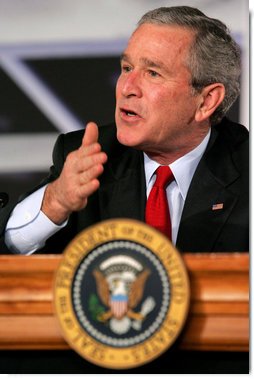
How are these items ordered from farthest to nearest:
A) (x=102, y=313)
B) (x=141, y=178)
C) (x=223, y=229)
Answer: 1. (x=141, y=178)
2. (x=223, y=229)
3. (x=102, y=313)

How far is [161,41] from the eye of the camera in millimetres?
1738

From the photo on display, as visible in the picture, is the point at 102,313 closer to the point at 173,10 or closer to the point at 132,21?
the point at 173,10

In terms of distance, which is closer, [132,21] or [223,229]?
[223,229]

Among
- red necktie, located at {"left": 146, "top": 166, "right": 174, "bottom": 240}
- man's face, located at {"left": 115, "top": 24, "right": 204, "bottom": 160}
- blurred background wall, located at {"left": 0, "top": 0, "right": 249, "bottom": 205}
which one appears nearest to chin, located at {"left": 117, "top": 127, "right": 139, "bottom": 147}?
man's face, located at {"left": 115, "top": 24, "right": 204, "bottom": 160}

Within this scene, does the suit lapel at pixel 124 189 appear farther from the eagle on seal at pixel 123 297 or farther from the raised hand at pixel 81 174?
the eagle on seal at pixel 123 297

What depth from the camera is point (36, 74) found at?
2.34 metres

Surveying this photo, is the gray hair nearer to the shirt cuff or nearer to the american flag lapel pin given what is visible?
the american flag lapel pin

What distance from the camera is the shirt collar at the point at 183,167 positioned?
5.78 ft

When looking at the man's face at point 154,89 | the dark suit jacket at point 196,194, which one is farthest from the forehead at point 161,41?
the dark suit jacket at point 196,194

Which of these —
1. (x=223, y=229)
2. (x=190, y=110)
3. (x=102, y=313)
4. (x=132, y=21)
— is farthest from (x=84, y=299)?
(x=132, y=21)

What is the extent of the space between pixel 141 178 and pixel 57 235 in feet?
0.75

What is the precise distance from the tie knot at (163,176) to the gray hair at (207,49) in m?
0.20

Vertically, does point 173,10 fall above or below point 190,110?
above

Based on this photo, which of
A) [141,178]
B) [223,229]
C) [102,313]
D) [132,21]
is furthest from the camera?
[132,21]
